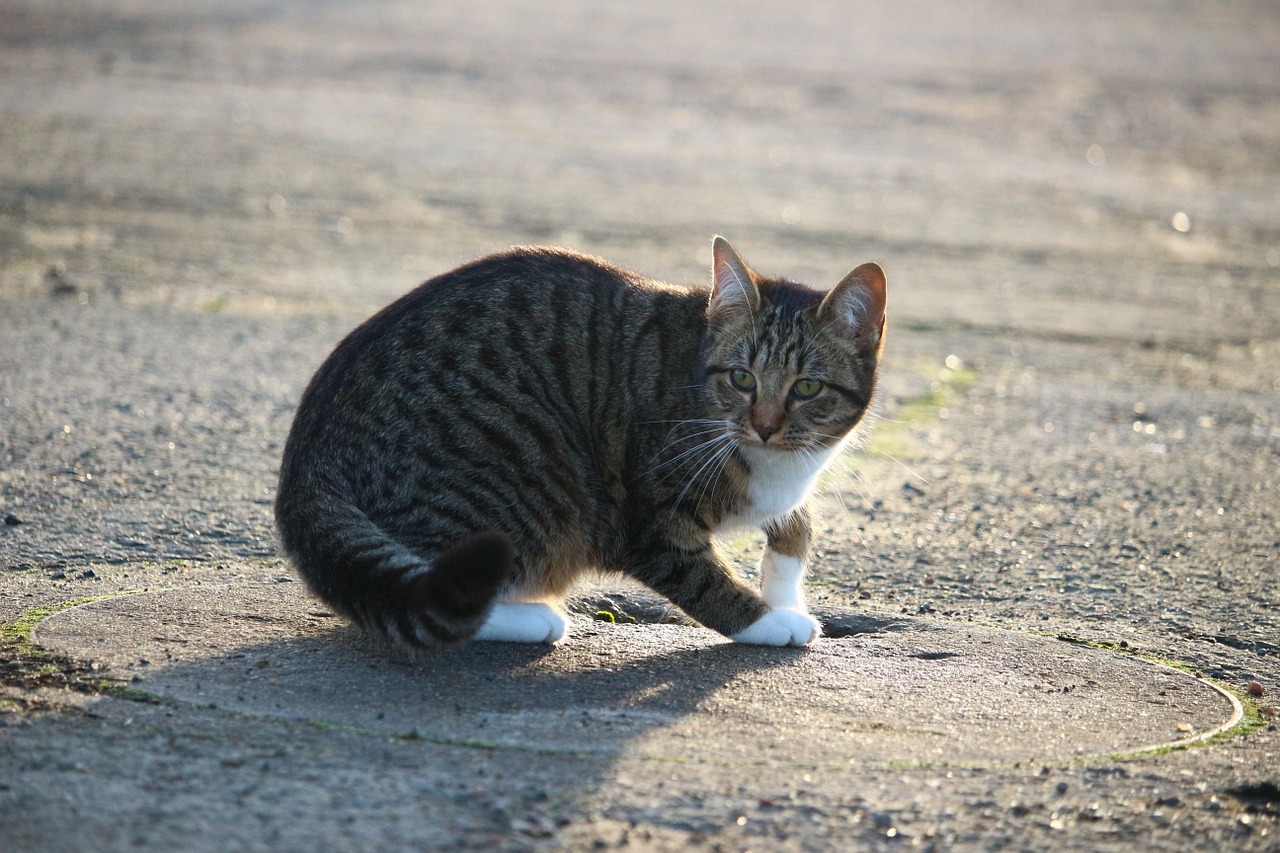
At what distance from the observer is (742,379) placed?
12.9 ft

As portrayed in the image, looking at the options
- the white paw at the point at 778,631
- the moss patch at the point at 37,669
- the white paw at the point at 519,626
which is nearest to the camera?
the moss patch at the point at 37,669

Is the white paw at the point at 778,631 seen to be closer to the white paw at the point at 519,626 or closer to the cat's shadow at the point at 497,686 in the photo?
the cat's shadow at the point at 497,686

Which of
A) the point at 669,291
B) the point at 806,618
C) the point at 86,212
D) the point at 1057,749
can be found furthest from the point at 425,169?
the point at 1057,749

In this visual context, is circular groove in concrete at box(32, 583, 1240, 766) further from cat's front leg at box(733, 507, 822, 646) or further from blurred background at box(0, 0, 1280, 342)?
blurred background at box(0, 0, 1280, 342)

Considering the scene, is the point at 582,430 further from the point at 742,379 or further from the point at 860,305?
the point at 860,305

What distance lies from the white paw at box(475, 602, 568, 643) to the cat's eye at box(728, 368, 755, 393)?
0.85 m

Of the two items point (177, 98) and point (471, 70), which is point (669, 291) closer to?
point (177, 98)

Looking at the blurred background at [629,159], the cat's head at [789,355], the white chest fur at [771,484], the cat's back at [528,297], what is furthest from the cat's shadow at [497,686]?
the blurred background at [629,159]

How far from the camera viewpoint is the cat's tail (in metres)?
2.98

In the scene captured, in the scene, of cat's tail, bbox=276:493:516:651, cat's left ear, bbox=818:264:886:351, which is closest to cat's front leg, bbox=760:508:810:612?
cat's left ear, bbox=818:264:886:351

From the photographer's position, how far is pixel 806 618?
3744 mm

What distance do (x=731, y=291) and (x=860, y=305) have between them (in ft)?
1.22

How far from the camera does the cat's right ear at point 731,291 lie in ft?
13.0

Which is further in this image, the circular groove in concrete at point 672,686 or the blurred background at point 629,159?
the blurred background at point 629,159
